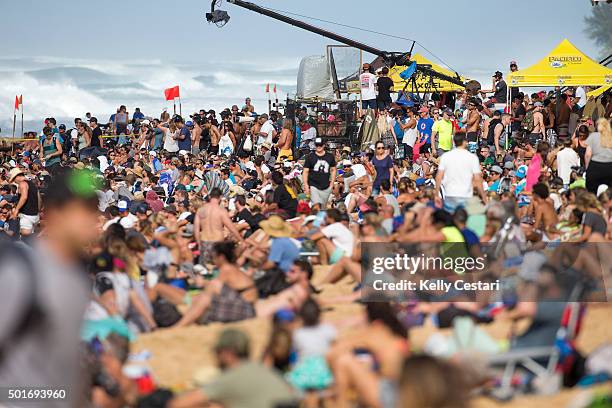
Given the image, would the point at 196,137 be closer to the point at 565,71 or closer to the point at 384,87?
the point at 384,87

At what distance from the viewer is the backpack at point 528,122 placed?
64.5 feet

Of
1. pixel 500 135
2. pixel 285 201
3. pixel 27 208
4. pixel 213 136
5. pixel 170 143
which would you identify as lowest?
pixel 27 208

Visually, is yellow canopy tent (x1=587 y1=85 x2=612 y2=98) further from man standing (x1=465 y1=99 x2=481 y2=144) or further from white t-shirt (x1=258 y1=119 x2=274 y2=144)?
white t-shirt (x1=258 y1=119 x2=274 y2=144)

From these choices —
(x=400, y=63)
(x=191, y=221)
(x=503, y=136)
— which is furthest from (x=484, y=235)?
(x=400, y=63)

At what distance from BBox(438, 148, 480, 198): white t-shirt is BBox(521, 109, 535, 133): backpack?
7934 mm

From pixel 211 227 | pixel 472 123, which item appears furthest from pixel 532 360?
pixel 472 123

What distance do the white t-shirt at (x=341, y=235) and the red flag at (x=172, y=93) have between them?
20.8 metres

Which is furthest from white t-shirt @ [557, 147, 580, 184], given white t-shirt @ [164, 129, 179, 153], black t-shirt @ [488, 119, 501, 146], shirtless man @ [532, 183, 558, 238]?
white t-shirt @ [164, 129, 179, 153]

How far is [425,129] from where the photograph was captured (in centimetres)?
1988

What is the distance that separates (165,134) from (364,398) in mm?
20103

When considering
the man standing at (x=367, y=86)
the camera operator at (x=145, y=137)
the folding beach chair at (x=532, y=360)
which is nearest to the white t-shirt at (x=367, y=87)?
the man standing at (x=367, y=86)

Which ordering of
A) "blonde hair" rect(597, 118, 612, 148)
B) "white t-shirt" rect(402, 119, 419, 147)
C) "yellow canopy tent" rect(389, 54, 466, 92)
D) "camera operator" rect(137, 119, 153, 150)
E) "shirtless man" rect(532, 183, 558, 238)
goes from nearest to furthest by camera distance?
"shirtless man" rect(532, 183, 558, 238), "blonde hair" rect(597, 118, 612, 148), "white t-shirt" rect(402, 119, 419, 147), "yellow canopy tent" rect(389, 54, 466, 92), "camera operator" rect(137, 119, 153, 150)

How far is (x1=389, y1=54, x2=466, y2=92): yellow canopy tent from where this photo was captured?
24609 millimetres

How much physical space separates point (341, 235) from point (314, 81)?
11947 mm
